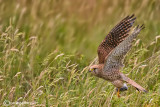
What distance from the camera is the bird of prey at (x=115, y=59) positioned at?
17.8 feet

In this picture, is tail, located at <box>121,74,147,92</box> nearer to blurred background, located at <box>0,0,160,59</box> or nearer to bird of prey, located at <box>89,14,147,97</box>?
bird of prey, located at <box>89,14,147,97</box>

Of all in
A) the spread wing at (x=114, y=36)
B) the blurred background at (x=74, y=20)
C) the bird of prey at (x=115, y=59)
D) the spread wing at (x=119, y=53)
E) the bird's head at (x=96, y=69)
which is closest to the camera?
the spread wing at (x=119, y=53)

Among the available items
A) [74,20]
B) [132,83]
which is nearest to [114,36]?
[132,83]

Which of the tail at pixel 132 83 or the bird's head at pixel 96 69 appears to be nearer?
the tail at pixel 132 83

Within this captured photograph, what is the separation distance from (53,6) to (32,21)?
954mm

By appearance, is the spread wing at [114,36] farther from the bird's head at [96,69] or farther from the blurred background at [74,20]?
the blurred background at [74,20]

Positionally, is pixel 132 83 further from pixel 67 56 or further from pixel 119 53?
pixel 67 56

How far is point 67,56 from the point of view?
649cm

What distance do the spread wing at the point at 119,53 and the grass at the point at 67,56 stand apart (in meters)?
0.30

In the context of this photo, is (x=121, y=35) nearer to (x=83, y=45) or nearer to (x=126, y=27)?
(x=126, y=27)

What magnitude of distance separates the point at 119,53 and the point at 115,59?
16 cm

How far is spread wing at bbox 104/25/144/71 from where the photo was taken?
5.27 m

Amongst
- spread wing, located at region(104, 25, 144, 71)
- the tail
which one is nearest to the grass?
the tail

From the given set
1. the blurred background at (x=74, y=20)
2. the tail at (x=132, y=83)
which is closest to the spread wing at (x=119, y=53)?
the tail at (x=132, y=83)
